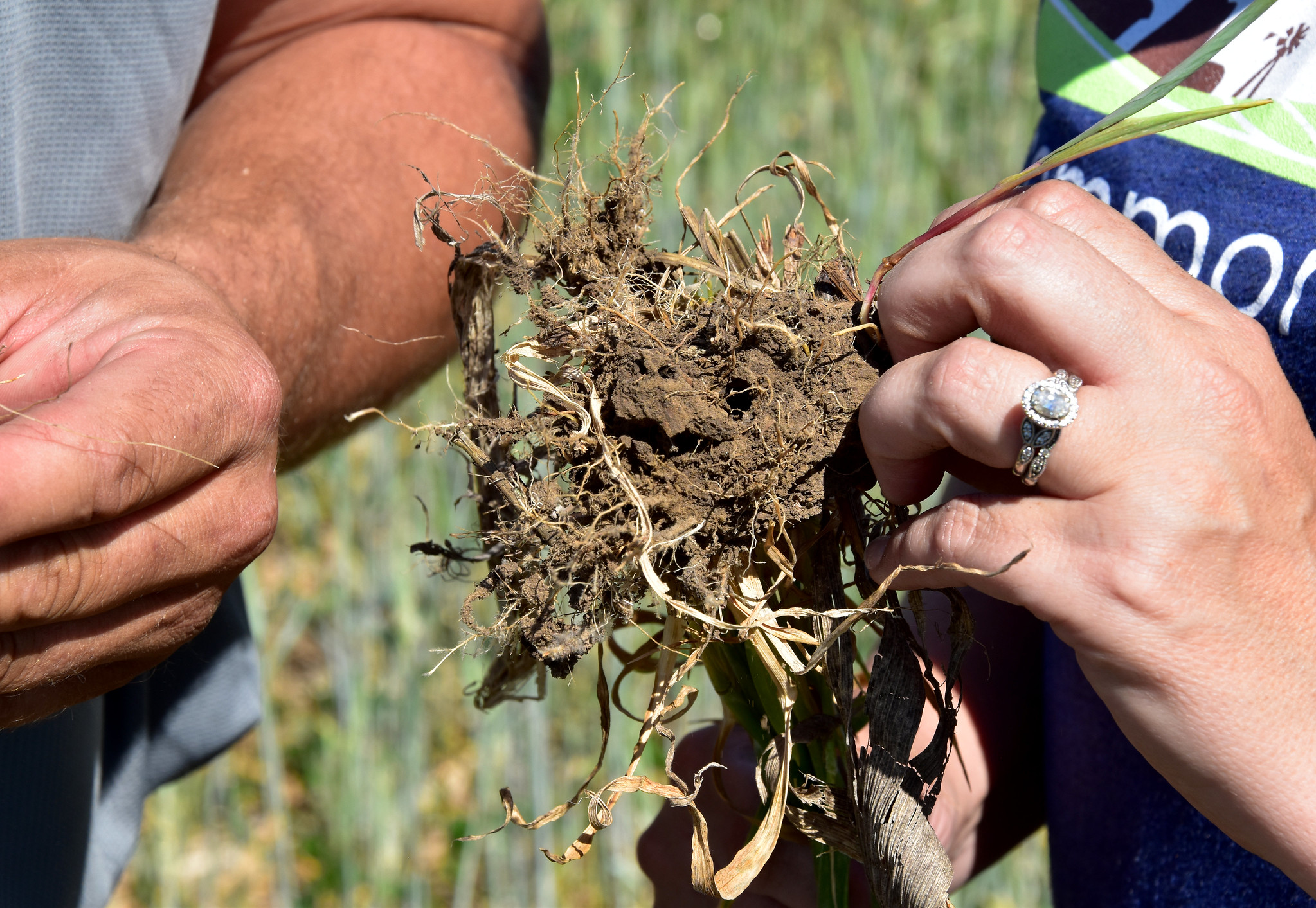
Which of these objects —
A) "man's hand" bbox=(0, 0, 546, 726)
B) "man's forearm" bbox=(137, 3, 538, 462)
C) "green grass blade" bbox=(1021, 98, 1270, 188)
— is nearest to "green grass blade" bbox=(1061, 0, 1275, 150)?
"green grass blade" bbox=(1021, 98, 1270, 188)

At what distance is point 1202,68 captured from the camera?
0.84 meters

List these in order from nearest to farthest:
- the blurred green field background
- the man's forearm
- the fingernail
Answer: the fingernail < the man's forearm < the blurred green field background

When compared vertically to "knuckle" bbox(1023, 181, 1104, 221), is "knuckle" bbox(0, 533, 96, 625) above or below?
below

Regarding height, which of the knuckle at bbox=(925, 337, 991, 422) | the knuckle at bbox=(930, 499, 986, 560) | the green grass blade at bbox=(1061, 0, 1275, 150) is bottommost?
the knuckle at bbox=(930, 499, 986, 560)

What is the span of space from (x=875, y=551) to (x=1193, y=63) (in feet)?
1.31

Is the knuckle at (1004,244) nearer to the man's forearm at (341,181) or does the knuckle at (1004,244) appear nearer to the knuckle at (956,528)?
the knuckle at (956,528)

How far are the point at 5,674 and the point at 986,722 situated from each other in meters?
0.91

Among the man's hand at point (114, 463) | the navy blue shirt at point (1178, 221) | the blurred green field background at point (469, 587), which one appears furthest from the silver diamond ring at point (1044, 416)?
the blurred green field background at point (469, 587)

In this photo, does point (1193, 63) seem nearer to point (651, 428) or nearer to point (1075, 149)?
point (1075, 149)

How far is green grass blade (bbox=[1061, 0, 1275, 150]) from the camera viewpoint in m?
0.58

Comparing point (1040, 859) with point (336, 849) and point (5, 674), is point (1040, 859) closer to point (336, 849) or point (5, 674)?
point (336, 849)

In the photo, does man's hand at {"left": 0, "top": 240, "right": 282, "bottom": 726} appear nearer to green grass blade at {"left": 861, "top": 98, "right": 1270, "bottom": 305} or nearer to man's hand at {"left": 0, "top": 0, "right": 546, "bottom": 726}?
man's hand at {"left": 0, "top": 0, "right": 546, "bottom": 726}

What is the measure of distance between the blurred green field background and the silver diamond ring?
1.30 m

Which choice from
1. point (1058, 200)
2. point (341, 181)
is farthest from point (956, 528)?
point (341, 181)
